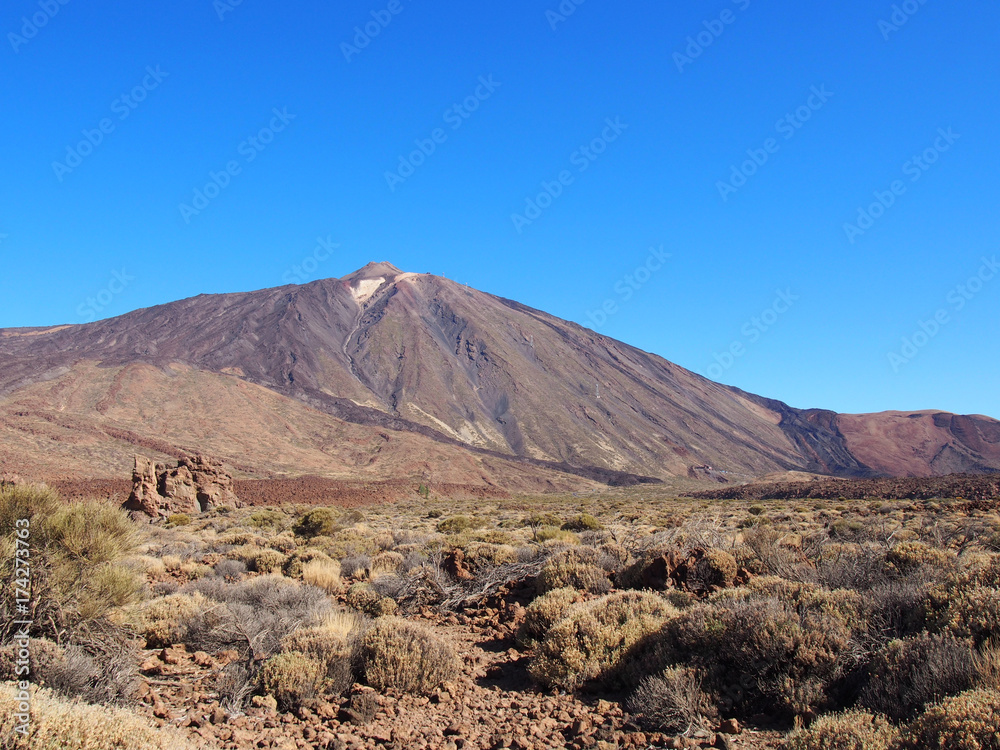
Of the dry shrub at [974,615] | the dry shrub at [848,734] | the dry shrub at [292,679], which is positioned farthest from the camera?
the dry shrub at [292,679]

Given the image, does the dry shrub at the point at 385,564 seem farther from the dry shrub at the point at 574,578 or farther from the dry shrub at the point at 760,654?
the dry shrub at the point at 760,654

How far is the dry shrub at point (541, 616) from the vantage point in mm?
6492

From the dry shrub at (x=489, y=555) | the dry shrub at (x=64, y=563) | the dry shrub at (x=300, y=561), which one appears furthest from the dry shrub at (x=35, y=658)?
the dry shrub at (x=489, y=555)

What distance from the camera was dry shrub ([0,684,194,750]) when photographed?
9.11 ft

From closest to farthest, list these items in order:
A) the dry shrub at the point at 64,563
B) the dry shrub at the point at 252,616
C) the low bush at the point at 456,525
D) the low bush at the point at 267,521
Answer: the dry shrub at the point at 64,563 → the dry shrub at the point at 252,616 → the low bush at the point at 456,525 → the low bush at the point at 267,521

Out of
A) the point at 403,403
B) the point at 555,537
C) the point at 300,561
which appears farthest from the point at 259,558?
the point at 403,403

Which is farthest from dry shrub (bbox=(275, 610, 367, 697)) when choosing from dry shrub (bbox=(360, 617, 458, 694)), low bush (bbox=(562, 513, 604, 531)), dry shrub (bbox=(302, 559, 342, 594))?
low bush (bbox=(562, 513, 604, 531))

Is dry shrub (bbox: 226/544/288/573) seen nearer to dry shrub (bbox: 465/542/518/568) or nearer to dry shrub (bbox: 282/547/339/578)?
dry shrub (bbox: 282/547/339/578)

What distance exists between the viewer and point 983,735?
2.87 meters

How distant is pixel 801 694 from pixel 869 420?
16037cm

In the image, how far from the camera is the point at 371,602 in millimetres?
8062

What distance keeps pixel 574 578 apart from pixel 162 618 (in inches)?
199

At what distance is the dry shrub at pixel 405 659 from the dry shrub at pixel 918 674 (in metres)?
3.39

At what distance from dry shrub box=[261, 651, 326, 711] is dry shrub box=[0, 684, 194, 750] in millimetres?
1723
